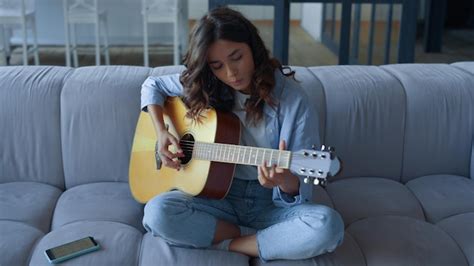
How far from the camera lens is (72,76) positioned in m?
2.23

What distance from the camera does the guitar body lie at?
1.74 metres

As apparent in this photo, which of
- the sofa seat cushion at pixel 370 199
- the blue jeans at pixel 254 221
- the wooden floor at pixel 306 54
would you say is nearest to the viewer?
the blue jeans at pixel 254 221

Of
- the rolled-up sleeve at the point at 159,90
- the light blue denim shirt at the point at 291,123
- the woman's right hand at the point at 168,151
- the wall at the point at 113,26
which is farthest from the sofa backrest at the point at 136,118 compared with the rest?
the wall at the point at 113,26

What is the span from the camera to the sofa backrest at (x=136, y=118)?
7.06 feet

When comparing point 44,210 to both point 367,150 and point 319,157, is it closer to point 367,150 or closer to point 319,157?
point 319,157

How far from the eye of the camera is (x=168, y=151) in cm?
183

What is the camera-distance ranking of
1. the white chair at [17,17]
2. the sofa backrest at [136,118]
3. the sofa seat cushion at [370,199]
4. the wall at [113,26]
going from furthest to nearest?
the wall at [113,26], the white chair at [17,17], the sofa backrest at [136,118], the sofa seat cushion at [370,199]

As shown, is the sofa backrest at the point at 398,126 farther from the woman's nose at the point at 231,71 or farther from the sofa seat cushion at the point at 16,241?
the sofa seat cushion at the point at 16,241

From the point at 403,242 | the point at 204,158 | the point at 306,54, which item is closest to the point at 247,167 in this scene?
the point at 204,158

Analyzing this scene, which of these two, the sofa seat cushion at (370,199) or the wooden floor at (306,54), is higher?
the sofa seat cushion at (370,199)

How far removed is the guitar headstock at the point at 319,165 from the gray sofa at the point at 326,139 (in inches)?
18.3

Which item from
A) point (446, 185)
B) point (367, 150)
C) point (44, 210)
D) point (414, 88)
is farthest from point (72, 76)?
point (446, 185)

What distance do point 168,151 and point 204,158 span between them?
14 cm

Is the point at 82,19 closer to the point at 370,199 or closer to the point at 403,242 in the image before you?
the point at 370,199
